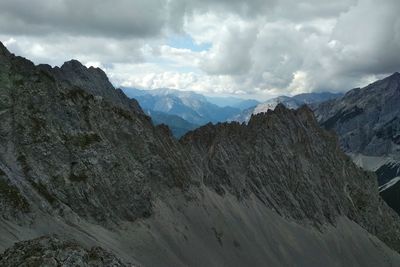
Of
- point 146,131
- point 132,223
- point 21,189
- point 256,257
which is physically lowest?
point 256,257

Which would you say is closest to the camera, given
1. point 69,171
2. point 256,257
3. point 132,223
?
point 69,171

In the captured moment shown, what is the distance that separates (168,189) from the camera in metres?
121

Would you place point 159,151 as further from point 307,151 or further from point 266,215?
point 307,151

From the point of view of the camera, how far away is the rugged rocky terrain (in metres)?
89.4

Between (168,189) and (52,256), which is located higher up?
(52,256)

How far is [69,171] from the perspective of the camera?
319 feet

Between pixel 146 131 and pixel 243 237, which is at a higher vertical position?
pixel 146 131

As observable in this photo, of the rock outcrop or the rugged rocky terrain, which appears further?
the rugged rocky terrain

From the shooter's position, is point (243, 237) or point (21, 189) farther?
point (243, 237)

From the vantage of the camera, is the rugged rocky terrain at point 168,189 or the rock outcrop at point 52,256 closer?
the rock outcrop at point 52,256

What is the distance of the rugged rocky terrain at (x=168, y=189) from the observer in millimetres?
89438

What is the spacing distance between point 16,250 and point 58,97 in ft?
239

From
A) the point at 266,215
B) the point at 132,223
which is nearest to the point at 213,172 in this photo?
the point at 266,215

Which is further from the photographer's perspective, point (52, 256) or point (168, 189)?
point (168, 189)
